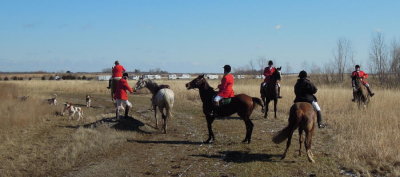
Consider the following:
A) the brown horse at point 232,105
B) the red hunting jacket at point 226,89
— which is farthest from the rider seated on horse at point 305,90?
the red hunting jacket at point 226,89

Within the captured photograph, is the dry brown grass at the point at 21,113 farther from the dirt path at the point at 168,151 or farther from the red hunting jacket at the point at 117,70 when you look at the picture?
the red hunting jacket at the point at 117,70

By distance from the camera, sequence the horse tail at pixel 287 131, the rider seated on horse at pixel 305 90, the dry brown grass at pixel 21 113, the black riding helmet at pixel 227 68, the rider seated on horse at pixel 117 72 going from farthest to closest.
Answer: the rider seated on horse at pixel 117 72
the dry brown grass at pixel 21 113
the black riding helmet at pixel 227 68
the rider seated on horse at pixel 305 90
the horse tail at pixel 287 131

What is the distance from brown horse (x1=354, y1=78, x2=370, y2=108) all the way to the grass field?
66 centimetres

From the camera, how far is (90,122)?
14.7 meters

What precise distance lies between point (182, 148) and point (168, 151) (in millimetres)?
463

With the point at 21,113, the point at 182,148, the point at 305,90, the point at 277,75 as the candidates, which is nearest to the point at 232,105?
the point at 182,148

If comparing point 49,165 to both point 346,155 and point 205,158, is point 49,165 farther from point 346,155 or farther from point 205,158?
point 346,155

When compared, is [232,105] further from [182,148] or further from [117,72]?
[117,72]

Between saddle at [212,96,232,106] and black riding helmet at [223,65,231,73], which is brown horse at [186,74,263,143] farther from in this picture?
black riding helmet at [223,65,231,73]

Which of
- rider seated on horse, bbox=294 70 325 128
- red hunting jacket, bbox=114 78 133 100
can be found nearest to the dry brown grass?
red hunting jacket, bbox=114 78 133 100

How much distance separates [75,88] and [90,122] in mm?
23580

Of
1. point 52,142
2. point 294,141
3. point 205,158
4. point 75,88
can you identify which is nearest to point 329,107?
point 294,141

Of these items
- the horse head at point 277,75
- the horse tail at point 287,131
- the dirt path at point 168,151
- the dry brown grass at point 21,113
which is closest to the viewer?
the dirt path at point 168,151

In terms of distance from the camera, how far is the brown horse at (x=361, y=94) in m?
16.9
